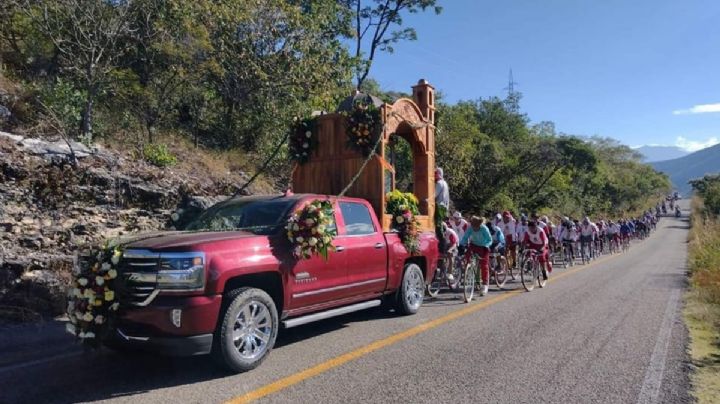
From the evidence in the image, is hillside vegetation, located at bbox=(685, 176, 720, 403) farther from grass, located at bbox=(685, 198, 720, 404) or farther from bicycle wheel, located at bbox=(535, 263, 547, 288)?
bicycle wheel, located at bbox=(535, 263, 547, 288)

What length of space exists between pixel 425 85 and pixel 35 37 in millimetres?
10259

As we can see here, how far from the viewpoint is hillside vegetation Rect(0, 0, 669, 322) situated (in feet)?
32.7

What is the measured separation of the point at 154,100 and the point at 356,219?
36.0 feet

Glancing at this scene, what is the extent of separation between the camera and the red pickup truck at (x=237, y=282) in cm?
498

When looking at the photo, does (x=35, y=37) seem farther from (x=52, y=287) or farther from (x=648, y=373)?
(x=648, y=373)

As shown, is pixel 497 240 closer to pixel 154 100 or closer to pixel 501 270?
pixel 501 270

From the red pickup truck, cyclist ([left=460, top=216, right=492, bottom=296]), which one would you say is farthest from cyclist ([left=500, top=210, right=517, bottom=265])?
the red pickup truck

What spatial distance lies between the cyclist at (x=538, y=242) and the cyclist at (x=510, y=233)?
2131 mm

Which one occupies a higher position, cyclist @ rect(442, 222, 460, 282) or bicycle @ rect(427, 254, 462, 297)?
cyclist @ rect(442, 222, 460, 282)

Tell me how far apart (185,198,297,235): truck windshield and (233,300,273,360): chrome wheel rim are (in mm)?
980

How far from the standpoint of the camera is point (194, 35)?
52.7ft

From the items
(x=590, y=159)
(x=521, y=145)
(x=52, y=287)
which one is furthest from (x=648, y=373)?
(x=590, y=159)

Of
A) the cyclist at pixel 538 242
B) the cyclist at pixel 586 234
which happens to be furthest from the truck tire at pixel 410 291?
the cyclist at pixel 586 234

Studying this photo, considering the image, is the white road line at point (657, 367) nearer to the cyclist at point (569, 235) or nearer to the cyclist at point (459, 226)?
the cyclist at point (459, 226)
